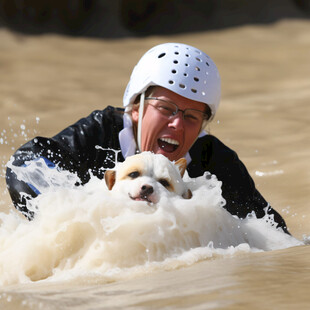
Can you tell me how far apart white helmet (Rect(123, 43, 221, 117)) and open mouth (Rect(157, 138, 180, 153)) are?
0.81 feet

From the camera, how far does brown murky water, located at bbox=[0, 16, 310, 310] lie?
5.54ft

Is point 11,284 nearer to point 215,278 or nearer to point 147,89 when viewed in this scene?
point 215,278

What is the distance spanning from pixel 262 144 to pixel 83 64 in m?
4.05

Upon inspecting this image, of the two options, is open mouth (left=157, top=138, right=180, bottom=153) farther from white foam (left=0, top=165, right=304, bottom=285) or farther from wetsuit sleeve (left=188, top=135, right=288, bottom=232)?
white foam (left=0, top=165, right=304, bottom=285)

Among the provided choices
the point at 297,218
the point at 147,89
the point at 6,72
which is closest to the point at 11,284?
the point at 147,89

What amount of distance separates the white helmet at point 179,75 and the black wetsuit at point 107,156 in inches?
9.3

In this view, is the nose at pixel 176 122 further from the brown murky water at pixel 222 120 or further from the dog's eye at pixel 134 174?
the brown murky water at pixel 222 120

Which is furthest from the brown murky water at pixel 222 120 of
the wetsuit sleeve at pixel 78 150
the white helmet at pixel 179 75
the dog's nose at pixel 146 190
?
the white helmet at pixel 179 75

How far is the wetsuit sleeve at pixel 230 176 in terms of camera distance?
11.4 feet

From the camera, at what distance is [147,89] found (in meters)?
3.34

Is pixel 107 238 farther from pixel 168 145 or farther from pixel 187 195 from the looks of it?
pixel 168 145

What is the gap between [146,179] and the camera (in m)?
2.46

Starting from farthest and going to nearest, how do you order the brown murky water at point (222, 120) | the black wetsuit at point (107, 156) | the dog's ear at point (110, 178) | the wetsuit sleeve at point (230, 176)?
the wetsuit sleeve at point (230, 176) → the black wetsuit at point (107, 156) → the dog's ear at point (110, 178) → the brown murky water at point (222, 120)

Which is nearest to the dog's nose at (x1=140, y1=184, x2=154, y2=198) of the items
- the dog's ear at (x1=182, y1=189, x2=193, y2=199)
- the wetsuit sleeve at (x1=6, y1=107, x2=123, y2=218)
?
the dog's ear at (x1=182, y1=189, x2=193, y2=199)
